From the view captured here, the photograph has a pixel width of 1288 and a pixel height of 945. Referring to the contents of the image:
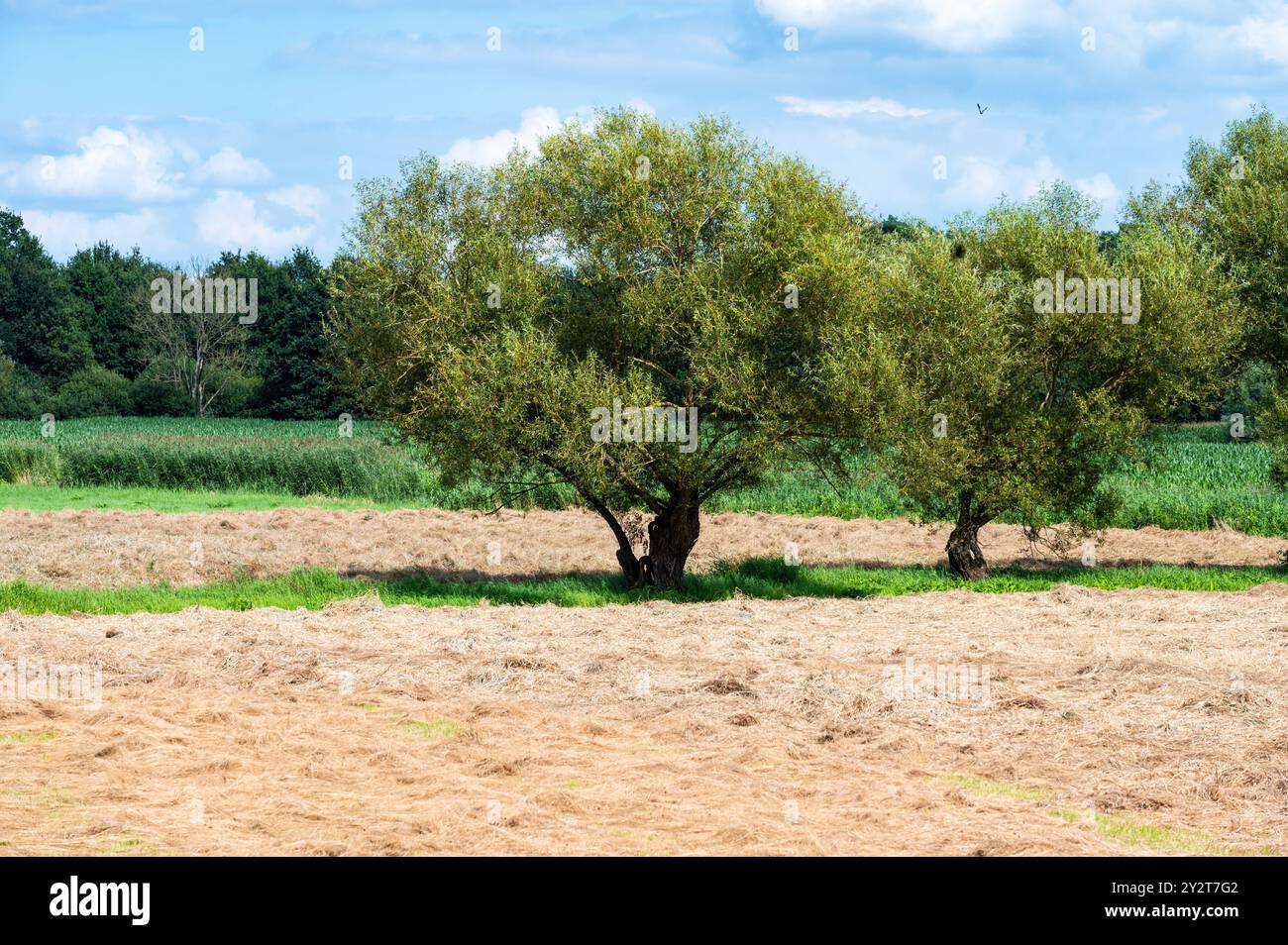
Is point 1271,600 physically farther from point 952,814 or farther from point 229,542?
point 229,542

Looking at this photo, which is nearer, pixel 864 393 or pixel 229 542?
pixel 864 393

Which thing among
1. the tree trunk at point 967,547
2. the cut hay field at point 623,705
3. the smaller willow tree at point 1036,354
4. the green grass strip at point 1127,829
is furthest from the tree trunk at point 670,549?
the green grass strip at point 1127,829

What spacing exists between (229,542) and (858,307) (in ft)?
46.0

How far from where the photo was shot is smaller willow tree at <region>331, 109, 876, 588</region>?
21.1 m

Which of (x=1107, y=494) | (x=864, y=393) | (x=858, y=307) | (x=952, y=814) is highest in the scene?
(x=858, y=307)

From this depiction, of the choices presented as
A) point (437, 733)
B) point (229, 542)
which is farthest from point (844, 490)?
point (437, 733)

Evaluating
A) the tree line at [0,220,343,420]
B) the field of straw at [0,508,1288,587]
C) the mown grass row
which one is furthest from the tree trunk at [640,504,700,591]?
the tree line at [0,220,343,420]

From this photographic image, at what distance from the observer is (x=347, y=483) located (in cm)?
4134

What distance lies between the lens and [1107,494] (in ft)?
83.5

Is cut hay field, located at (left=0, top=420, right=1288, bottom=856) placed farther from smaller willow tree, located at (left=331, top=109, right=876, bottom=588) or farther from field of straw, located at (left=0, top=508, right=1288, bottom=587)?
smaller willow tree, located at (left=331, top=109, right=876, bottom=588)

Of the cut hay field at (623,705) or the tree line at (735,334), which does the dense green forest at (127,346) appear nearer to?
the tree line at (735,334)

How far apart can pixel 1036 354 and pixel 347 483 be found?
2427 centimetres

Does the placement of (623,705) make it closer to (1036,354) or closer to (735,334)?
(735,334)

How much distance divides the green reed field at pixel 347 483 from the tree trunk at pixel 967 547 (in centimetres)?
666
